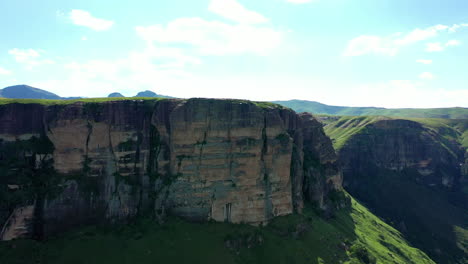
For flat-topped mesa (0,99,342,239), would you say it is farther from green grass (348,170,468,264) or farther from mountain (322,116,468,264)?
mountain (322,116,468,264)

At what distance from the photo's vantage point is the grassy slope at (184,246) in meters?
47.4

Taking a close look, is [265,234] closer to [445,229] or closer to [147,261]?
[147,261]

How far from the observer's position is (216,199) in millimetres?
59031

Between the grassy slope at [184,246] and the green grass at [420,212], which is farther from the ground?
the grassy slope at [184,246]

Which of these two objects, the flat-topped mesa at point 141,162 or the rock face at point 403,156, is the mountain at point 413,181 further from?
the flat-topped mesa at point 141,162

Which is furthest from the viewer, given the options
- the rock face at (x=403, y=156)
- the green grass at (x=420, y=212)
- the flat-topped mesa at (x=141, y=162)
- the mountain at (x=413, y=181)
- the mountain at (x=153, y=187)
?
the rock face at (x=403, y=156)

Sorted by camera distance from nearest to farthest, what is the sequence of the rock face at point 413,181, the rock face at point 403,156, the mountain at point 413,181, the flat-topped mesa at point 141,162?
the flat-topped mesa at point 141,162, the mountain at point 413,181, the rock face at point 413,181, the rock face at point 403,156

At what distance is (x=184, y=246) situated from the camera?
52.1m

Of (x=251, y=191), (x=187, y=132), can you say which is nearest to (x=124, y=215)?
(x=187, y=132)

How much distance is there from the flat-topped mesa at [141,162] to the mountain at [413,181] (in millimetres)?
82166

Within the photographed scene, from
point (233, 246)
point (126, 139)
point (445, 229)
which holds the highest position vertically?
point (126, 139)

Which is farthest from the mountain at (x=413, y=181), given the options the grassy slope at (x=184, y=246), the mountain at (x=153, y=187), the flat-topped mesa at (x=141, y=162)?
the flat-topped mesa at (x=141, y=162)

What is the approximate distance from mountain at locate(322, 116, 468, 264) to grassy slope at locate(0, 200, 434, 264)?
5733cm

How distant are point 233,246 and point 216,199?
10104 millimetres
